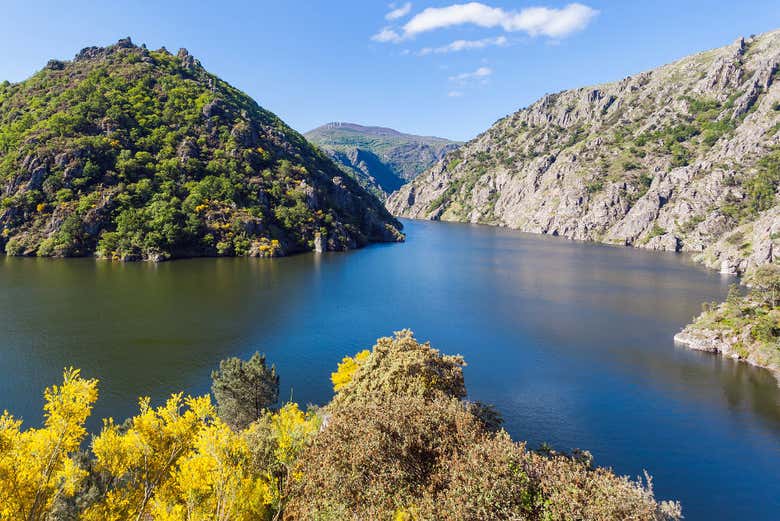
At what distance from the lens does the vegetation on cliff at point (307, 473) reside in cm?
1504

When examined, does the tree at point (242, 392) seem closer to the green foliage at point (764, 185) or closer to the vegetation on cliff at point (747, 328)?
the vegetation on cliff at point (747, 328)

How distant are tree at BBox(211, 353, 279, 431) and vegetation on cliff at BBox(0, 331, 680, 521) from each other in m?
14.1

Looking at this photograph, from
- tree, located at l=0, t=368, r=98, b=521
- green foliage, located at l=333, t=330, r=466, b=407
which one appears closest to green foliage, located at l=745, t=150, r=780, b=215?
green foliage, located at l=333, t=330, r=466, b=407

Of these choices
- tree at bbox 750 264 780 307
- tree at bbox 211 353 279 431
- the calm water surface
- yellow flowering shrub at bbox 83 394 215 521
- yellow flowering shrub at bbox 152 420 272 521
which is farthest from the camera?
tree at bbox 750 264 780 307

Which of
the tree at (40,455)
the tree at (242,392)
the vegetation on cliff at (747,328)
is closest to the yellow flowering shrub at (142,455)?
the tree at (40,455)

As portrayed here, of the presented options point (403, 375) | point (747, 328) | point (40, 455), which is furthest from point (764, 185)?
point (40, 455)

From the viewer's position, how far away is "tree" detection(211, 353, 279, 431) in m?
38.9

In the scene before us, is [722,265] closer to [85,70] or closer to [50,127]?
[50,127]

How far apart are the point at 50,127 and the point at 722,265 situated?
21059cm

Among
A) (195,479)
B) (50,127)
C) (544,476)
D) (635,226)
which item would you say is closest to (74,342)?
(195,479)

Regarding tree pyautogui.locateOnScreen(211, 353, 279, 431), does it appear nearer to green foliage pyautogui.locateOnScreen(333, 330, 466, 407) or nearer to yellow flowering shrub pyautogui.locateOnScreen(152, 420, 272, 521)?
green foliage pyautogui.locateOnScreen(333, 330, 466, 407)

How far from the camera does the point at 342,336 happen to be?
66375 mm

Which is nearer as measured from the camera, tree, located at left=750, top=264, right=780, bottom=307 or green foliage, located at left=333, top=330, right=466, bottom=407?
green foliage, located at left=333, top=330, right=466, bottom=407

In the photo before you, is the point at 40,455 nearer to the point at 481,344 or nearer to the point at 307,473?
the point at 307,473
